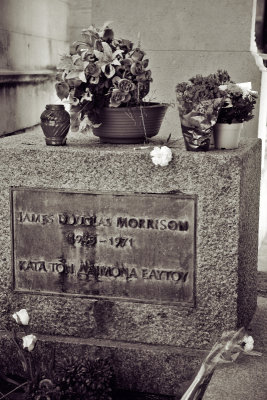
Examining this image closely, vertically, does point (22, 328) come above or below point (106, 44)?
below

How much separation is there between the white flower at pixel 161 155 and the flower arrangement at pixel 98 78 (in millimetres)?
391

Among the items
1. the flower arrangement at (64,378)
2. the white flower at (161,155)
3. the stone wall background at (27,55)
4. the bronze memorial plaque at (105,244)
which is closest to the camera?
the flower arrangement at (64,378)

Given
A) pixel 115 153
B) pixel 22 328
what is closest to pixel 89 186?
pixel 115 153

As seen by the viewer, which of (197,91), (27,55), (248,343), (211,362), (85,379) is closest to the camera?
(211,362)

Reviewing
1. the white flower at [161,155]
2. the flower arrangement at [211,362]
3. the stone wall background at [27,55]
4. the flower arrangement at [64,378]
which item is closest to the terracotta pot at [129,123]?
the white flower at [161,155]

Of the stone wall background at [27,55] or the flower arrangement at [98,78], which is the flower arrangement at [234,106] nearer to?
the flower arrangement at [98,78]

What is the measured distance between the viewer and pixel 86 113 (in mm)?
4008

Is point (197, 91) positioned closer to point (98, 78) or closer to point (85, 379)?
point (98, 78)

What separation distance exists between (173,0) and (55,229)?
10.7ft

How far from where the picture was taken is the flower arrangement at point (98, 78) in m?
3.91

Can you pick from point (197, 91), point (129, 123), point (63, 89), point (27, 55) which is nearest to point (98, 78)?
point (63, 89)

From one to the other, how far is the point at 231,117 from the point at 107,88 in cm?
73

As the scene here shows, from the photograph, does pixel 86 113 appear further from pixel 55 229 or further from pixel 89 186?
pixel 55 229

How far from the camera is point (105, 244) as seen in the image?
4.01m
